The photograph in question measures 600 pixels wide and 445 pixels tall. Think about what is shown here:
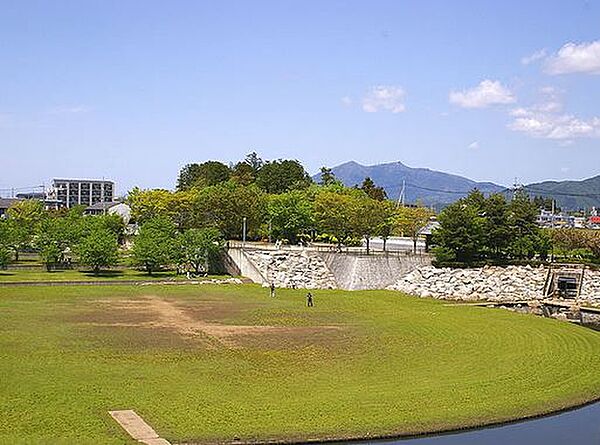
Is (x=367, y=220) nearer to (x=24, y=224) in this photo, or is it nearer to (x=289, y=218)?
(x=289, y=218)

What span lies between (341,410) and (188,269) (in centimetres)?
4078

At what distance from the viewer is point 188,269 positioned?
62031mm

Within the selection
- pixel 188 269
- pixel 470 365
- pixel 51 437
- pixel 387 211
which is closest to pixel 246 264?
pixel 188 269

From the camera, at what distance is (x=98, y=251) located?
191 feet

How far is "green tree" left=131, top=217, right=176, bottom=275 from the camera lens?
59125 mm

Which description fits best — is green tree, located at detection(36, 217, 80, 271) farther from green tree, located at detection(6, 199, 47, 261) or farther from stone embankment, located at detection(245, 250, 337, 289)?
stone embankment, located at detection(245, 250, 337, 289)

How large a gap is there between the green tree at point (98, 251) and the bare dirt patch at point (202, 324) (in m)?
13.9

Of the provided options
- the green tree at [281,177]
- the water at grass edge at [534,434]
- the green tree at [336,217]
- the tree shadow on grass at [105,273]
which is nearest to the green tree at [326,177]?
the green tree at [281,177]

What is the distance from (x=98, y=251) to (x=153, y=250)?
13.6 ft

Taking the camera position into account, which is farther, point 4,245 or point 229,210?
point 229,210

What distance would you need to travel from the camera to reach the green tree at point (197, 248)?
59938mm

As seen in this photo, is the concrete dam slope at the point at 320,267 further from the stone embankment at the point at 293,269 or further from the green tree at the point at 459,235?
the green tree at the point at 459,235

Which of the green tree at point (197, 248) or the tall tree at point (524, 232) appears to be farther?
the green tree at point (197, 248)

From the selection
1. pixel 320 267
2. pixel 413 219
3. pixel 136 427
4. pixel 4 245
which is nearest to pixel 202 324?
pixel 136 427
